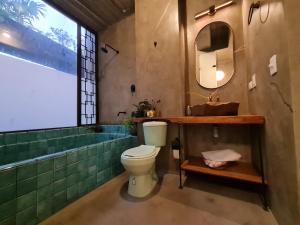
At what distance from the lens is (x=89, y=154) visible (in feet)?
5.54

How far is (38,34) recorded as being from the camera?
245 centimetres

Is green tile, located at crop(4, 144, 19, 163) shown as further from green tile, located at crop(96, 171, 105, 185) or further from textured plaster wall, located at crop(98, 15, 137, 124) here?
textured plaster wall, located at crop(98, 15, 137, 124)

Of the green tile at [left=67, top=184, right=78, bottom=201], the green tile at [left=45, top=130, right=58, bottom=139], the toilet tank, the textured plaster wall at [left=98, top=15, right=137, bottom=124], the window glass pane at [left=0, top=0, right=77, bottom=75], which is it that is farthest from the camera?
the textured plaster wall at [left=98, top=15, right=137, bottom=124]

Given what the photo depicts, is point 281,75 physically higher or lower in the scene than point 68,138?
higher

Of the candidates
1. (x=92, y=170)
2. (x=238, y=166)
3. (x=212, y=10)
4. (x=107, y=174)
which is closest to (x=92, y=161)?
(x=92, y=170)

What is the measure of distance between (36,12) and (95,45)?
126 centimetres

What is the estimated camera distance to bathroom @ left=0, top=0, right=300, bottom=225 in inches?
42.1

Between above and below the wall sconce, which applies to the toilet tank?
below

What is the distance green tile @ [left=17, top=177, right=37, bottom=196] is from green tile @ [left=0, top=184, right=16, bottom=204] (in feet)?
0.10

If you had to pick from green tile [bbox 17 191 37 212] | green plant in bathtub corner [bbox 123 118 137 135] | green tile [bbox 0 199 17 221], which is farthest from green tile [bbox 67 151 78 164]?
green plant in bathtub corner [bbox 123 118 137 135]

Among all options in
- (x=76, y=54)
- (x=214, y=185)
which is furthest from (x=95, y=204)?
(x=76, y=54)

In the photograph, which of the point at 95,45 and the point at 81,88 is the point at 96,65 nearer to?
the point at 95,45

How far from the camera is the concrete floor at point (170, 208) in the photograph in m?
1.20

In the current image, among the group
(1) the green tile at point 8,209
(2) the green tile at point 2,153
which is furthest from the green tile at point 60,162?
(2) the green tile at point 2,153
